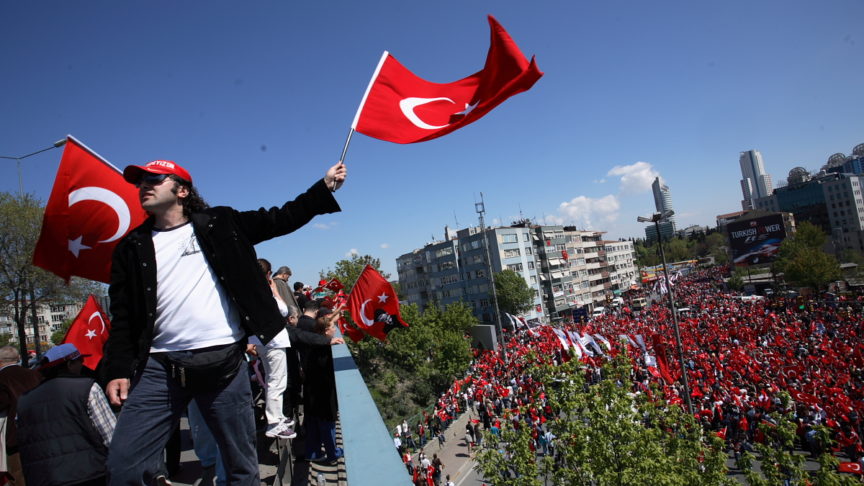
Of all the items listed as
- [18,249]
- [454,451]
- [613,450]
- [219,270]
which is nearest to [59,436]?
[219,270]

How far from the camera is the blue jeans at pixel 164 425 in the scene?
201 centimetres

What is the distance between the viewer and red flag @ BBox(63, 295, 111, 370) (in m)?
7.45

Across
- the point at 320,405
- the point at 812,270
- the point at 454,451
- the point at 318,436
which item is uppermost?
the point at 320,405

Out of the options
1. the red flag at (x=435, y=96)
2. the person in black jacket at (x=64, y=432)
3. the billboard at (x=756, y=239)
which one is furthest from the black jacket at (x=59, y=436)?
the billboard at (x=756, y=239)

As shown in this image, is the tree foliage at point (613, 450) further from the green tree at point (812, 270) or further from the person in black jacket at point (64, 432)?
the green tree at point (812, 270)

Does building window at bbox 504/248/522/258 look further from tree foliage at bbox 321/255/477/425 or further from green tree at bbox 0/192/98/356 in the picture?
green tree at bbox 0/192/98/356

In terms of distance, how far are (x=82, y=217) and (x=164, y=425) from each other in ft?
14.2

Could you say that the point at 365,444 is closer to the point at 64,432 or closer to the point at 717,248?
the point at 64,432

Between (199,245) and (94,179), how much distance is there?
4.21m

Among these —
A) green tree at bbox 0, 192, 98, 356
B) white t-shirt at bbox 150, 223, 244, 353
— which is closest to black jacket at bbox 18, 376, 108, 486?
white t-shirt at bbox 150, 223, 244, 353

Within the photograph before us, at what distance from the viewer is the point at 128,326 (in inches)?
85.3

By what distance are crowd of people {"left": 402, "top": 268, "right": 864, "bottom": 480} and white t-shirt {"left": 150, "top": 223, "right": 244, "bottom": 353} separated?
433 inches

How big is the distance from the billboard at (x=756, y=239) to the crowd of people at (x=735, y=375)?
28.2 m

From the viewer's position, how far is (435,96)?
5430 millimetres
